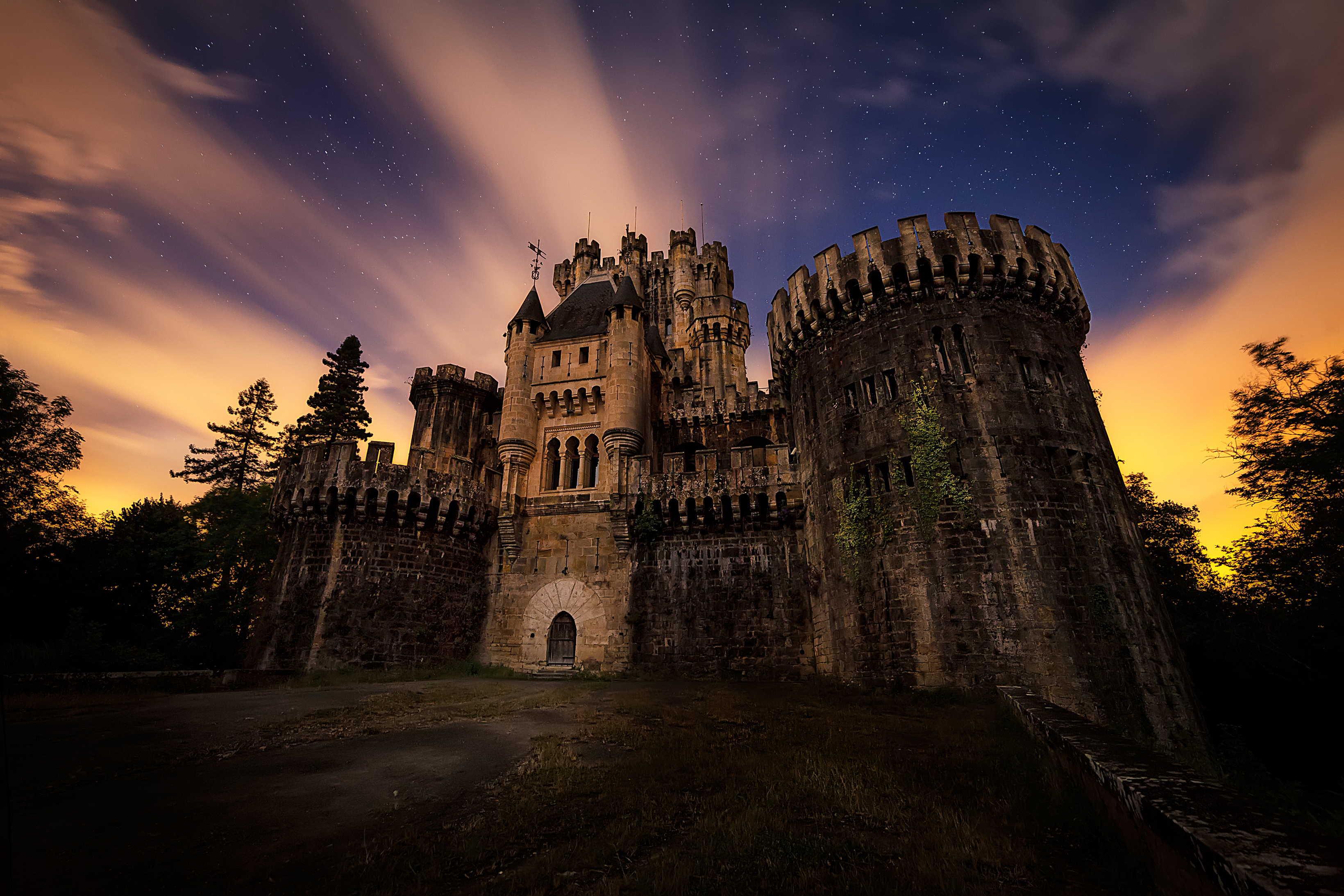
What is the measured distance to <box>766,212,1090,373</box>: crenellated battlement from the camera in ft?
A: 59.0

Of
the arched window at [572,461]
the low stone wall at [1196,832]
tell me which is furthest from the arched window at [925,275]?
the low stone wall at [1196,832]

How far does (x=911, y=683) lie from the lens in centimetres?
1470

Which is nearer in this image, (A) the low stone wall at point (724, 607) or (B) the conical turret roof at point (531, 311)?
(A) the low stone wall at point (724, 607)

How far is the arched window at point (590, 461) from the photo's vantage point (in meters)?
24.5

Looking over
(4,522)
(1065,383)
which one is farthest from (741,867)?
(4,522)

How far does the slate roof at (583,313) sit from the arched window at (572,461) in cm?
516

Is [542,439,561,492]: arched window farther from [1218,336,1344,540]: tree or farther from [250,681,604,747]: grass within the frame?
[1218,336,1344,540]: tree

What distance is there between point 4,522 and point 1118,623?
120ft

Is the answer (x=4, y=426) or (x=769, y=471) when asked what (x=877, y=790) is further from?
(x=4, y=426)

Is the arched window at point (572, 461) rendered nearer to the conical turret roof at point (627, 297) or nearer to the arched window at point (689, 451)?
the arched window at point (689, 451)

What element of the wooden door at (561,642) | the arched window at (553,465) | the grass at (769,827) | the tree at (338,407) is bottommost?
the grass at (769,827)

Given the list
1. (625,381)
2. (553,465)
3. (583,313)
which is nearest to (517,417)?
(553,465)

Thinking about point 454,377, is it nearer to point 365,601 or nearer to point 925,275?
point 365,601

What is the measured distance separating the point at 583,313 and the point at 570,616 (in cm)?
1509
